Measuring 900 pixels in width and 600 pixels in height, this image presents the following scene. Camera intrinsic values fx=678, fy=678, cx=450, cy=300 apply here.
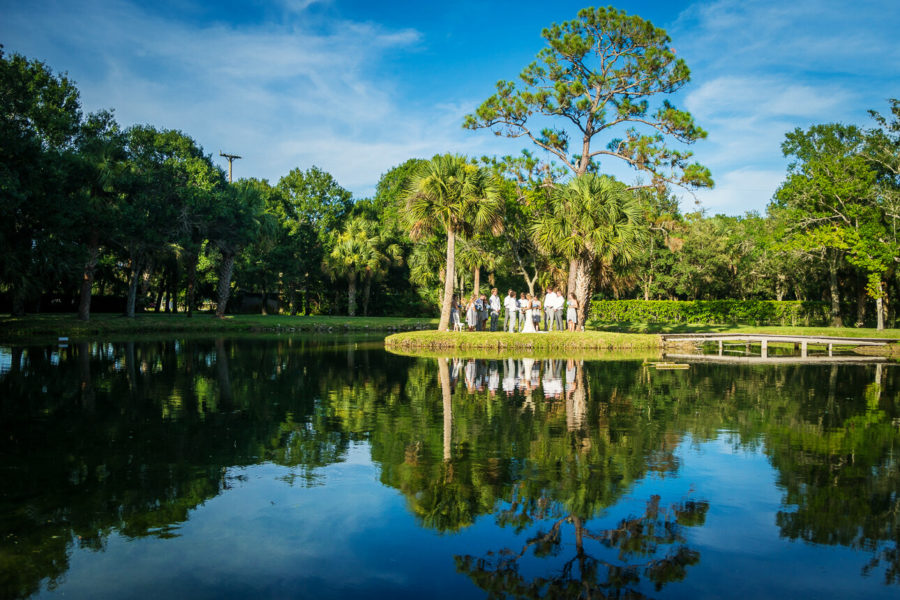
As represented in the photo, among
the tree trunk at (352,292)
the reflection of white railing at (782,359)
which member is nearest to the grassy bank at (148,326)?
the tree trunk at (352,292)

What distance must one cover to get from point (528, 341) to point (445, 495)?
1807 cm

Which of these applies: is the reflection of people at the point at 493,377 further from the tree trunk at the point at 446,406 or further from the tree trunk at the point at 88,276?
the tree trunk at the point at 88,276

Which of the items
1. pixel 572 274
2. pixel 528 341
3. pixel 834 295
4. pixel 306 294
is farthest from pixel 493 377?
pixel 306 294

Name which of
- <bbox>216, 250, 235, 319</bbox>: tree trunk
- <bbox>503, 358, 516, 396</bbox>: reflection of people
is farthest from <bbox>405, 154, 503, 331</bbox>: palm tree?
<bbox>216, 250, 235, 319</bbox>: tree trunk

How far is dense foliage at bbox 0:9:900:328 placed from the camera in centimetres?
2678

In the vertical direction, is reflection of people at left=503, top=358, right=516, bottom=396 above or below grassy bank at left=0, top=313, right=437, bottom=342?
below

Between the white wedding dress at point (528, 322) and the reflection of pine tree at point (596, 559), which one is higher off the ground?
the white wedding dress at point (528, 322)

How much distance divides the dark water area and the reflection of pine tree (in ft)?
0.06

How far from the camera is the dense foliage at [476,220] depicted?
26.8 metres

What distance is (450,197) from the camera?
85.9 feet

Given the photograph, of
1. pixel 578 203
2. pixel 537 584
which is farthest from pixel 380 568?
pixel 578 203

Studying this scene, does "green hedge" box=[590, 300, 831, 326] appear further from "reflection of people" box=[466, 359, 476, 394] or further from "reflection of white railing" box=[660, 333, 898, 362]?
"reflection of people" box=[466, 359, 476, 394]

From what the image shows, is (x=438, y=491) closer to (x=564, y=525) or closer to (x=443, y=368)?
(x=564, y=525)

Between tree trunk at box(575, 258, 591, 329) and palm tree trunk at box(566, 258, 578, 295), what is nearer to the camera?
palm tree trunk at box(566, 258, 578, 295)
